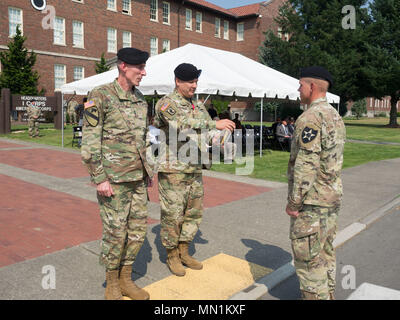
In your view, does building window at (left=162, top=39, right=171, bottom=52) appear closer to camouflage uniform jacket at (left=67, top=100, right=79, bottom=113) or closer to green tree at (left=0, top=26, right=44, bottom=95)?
camouflage uniform jacket at (left=67, top=100, right=79, bottom=113)

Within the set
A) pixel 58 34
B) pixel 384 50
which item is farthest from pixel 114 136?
pixel 384 50

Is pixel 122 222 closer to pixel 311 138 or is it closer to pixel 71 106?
pixel 311 138

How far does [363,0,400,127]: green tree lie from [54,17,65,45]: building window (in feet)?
84.9

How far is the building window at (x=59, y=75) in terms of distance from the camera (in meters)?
29.6

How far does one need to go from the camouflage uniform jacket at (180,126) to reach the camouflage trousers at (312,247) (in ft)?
4.14

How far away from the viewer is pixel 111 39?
107ft

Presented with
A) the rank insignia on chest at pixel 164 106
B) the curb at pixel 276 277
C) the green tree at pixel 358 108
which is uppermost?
the green tree at pixel 358 108

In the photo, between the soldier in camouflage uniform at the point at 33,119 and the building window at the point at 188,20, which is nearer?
the soldier in camouflage uniform at the point at 33,119

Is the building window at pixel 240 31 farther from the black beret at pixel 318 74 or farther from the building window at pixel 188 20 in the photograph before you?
the black beret at pixel 318 74

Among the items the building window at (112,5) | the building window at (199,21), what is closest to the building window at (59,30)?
the building window at (112,5)

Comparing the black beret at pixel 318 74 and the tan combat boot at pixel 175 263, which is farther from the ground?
the black beret at pixel 318 74

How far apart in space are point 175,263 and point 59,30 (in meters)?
29.7

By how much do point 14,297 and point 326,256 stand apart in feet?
9.01

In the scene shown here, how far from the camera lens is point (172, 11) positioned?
1475 inches
